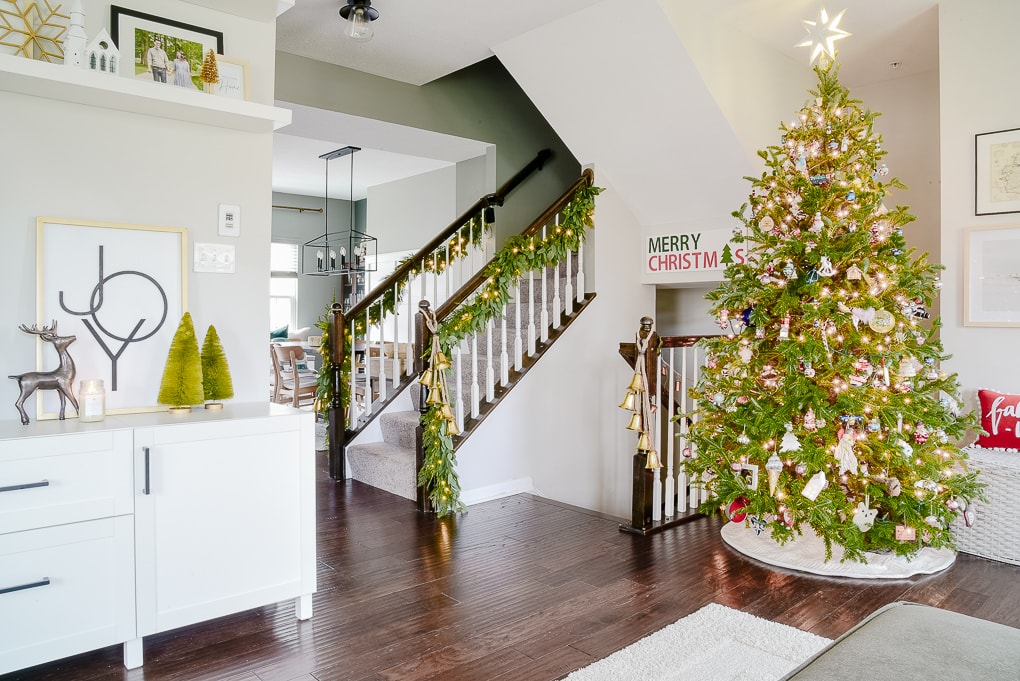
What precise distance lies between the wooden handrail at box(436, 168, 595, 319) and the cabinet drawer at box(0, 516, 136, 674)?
92.7 inches

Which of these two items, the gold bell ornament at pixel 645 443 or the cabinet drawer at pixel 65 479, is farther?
the gold bell ornament at pixel 645 443

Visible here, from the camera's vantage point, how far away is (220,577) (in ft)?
8.26

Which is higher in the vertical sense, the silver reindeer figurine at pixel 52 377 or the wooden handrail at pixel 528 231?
the wooden handrail at pixel 528 231

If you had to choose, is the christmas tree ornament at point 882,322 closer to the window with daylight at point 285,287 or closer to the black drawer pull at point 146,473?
the black drawer pull at point 146,473

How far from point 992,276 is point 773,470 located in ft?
5.61

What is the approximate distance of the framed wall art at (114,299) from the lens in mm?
Result: 2594

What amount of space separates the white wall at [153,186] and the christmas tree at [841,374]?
7.73 ft

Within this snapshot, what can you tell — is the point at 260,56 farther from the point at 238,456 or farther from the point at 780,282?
the point at 780,282

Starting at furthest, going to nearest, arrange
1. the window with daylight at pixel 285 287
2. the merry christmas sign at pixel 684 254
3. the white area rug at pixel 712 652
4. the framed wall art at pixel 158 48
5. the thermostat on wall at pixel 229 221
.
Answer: the window with daylight at pixel 285 287
the merry christmas sign at pixel 684 254
the thermostat on wall at pixel 229 221
the framed wall art at pixel 158 48
the white area rug at pixel 712 652

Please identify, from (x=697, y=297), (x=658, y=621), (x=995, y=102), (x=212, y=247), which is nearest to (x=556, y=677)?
(x=658, y=621)

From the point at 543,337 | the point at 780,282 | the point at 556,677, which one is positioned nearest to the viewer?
the point at 556,677

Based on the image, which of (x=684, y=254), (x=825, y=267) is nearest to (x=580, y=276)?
(x=684, y=254)

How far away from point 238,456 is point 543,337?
8.93 ft

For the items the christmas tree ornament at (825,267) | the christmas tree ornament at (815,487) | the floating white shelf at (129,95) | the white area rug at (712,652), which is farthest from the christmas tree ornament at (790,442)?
the floating white shelf at (129,95)
